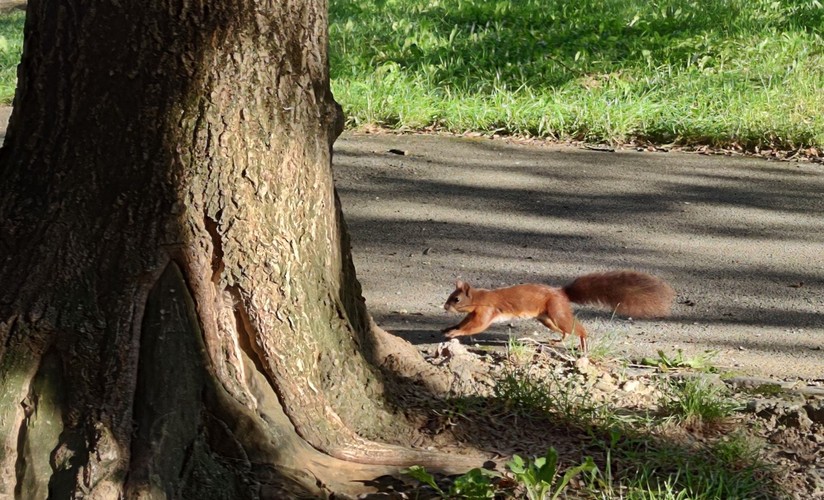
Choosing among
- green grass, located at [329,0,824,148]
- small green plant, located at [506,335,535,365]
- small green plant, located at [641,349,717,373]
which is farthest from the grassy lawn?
small green plant, located at [506,335,535,365]

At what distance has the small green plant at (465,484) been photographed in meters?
3.38

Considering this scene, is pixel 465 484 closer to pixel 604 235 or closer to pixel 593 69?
pixel 604 235

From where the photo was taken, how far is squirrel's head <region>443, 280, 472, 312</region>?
5.60 meters

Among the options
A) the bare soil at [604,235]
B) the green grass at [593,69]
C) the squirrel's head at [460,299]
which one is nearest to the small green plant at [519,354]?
the bare soil at [604,235]

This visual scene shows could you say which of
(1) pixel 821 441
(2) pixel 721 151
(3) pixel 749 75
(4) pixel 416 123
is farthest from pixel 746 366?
(3) pixel 749 75

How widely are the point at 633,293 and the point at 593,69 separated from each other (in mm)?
6342

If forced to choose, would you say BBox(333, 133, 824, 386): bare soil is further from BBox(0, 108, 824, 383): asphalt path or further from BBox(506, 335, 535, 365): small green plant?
BBox(506, 335, 535, 365): small green plant

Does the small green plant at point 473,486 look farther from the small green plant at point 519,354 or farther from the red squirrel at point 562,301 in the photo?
the red squirrel at point 562,301

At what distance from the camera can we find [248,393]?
3.53m

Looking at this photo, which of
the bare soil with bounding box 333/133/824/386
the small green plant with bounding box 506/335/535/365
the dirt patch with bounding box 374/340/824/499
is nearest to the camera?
the dirt patch with bounding box 374/340/824/499

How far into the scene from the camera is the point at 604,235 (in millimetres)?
7531

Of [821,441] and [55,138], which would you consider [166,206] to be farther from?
[821,441]

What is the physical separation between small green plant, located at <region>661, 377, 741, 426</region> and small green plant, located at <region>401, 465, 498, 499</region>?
942 millimetres

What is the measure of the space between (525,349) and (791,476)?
1.30 metres
